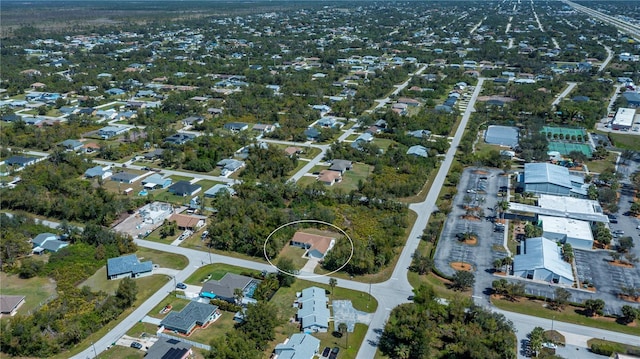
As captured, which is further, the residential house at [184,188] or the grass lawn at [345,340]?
the residential house at [184,188]

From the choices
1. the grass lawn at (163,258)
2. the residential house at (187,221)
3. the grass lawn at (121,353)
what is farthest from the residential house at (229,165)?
the grass lawn at (121,353)

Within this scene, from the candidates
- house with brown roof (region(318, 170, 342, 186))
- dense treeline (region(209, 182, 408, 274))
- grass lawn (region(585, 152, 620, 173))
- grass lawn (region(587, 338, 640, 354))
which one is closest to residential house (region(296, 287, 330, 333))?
dense treeline (region(209, 182, 408, 274))

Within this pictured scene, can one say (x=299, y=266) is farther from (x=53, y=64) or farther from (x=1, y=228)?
(x=53, y=64)

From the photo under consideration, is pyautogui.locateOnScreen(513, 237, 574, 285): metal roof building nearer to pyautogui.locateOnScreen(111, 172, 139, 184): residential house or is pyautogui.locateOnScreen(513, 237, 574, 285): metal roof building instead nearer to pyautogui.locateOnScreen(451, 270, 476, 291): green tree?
pyautogui.locateOnScreen(451, 270, 476, 291): green tree

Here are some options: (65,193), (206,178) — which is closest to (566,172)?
(206,178)

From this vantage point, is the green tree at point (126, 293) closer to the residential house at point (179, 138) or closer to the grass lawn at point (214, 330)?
the grass lawn at point (214, 330)

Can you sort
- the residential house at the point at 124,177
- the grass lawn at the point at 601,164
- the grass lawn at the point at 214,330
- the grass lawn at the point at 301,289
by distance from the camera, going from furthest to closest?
the grass lawn at the point at 601,164
the residential house at the point at 124,177
the grass lawn at the point at 301,289
the grass lawn at the point at 214,330

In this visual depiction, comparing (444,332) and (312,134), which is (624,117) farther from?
(444,332)
